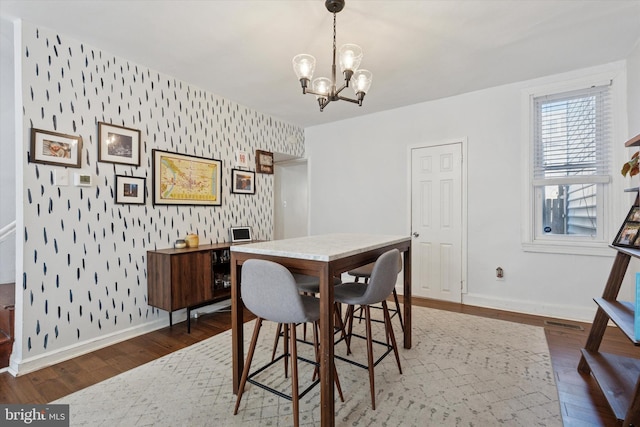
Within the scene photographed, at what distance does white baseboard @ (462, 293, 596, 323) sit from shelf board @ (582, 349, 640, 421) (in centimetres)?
130

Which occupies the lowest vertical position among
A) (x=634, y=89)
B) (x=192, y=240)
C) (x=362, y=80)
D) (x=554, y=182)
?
(x=192, y=240)

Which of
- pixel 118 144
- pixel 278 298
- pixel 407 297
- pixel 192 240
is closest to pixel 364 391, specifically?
pixel 407 297

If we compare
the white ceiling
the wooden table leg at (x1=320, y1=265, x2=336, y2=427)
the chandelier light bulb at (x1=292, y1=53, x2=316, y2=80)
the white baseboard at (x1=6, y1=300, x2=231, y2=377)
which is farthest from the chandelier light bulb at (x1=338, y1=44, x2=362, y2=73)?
the white baseboard at (x1=6, y1=300, x2=231, y2=377)

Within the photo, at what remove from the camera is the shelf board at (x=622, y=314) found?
154cm

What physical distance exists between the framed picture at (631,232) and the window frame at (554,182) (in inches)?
55.6

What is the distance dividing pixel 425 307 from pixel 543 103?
269 cm

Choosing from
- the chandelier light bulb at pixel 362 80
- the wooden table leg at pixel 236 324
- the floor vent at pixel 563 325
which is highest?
the chandelier light bulb at pixel 362 80

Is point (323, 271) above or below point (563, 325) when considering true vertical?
above

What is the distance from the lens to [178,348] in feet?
8.57

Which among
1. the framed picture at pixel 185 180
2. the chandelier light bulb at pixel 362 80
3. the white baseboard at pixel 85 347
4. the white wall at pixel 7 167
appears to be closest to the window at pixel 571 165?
the chandelier light bulb at pixel 362 80

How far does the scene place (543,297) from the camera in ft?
10.8

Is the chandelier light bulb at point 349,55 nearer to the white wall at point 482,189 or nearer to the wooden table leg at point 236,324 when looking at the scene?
the wooden table leg at point 236,324

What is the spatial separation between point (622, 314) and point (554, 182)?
1925 millimetres

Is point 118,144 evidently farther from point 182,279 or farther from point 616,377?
point 616,377
